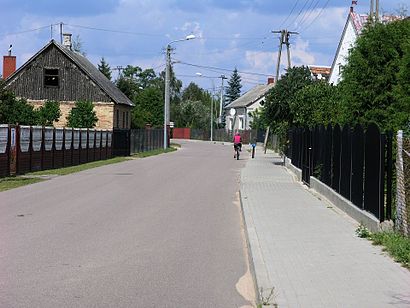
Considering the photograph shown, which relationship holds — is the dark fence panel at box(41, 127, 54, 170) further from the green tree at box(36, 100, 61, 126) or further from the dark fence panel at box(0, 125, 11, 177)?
the green tree at box(36, 100, 61, 126)

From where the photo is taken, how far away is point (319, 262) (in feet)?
27.8

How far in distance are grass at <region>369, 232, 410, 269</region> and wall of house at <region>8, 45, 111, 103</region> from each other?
4600 cm

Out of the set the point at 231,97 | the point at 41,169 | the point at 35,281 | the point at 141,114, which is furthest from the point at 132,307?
the point at 231,97

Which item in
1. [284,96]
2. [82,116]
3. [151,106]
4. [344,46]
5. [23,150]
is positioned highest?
[344,46]

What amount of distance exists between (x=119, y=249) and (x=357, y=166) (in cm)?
522

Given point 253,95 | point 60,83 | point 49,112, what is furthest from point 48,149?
point 253,95

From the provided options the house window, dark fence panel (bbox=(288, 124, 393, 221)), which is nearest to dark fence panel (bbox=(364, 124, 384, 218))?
dark fence panel (bbox=(288, 124, 393, 221))

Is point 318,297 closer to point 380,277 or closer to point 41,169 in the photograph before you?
point 380,277

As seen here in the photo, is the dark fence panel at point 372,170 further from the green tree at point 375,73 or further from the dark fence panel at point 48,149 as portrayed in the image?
the dark fence panel at point 48,149

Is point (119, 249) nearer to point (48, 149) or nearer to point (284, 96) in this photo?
point (48, 149)

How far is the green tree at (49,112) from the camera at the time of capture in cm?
5250

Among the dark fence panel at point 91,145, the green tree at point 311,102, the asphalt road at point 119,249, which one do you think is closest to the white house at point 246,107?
the dark fence panel at point 91,145

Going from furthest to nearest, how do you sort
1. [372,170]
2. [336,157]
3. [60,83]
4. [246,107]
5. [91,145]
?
1. [246,107]
2. [60,83]
3. [91,145]
4. [336,157]
5. [372,170]

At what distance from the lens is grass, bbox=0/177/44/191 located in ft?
67.9
